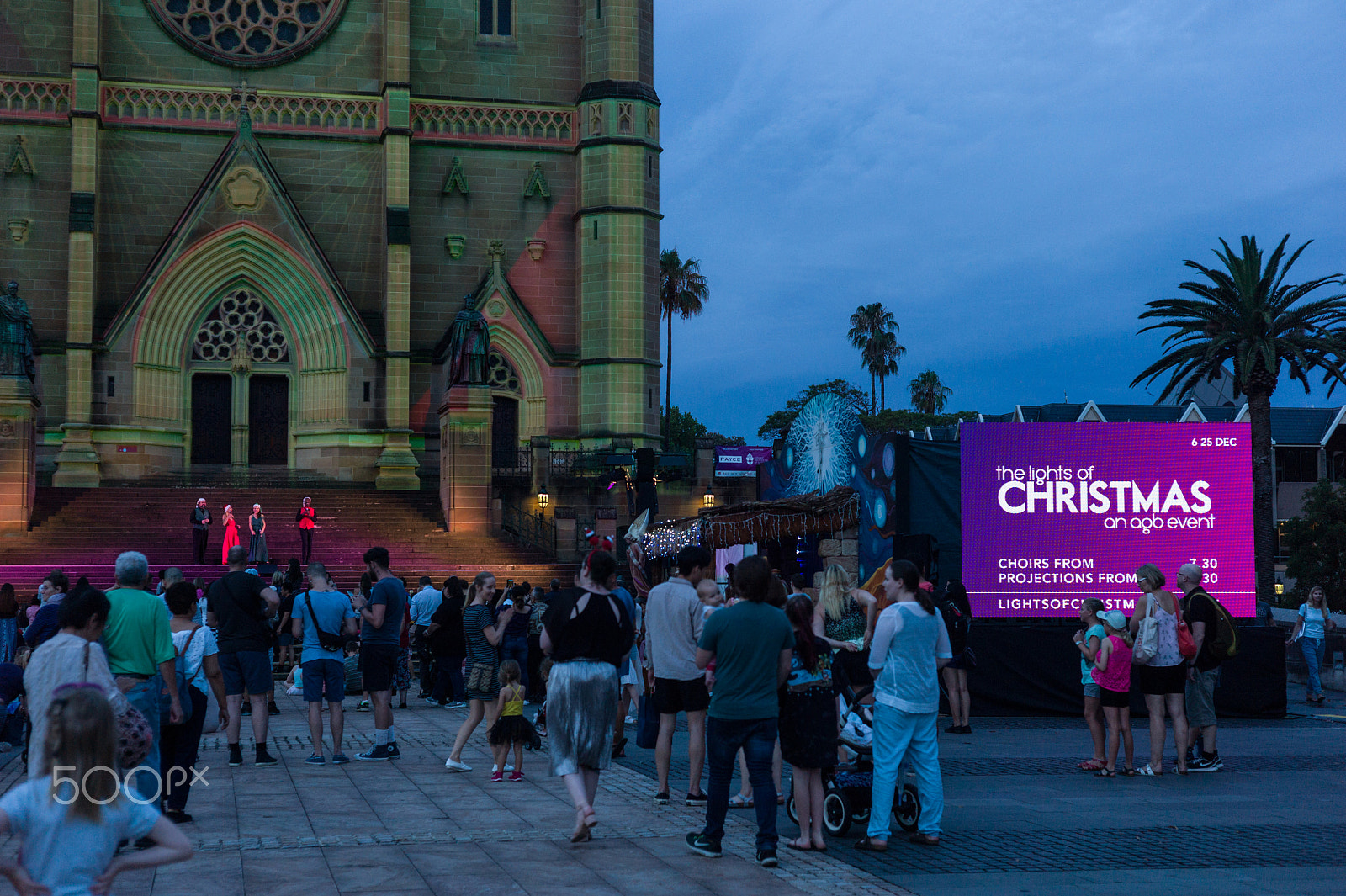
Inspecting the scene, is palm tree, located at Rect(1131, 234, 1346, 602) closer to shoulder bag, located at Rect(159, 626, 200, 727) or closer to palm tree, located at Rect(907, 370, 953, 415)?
shoulder bag, located at Rect(159, 626, 200, 727)

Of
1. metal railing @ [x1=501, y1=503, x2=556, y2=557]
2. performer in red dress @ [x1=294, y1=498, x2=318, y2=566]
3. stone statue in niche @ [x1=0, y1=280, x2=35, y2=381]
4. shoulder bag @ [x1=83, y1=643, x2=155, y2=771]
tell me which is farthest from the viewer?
metal railing @ [x1=501, y1=503, x2=556, y2=557]

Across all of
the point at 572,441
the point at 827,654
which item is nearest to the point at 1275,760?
the point at 827,654

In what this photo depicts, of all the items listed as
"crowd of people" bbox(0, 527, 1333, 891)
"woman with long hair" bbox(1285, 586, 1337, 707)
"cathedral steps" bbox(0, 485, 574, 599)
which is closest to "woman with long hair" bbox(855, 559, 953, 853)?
"crowd of people" bbox(0, 527, 1333, 891)

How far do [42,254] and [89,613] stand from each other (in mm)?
32520

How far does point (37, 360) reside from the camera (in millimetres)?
35000

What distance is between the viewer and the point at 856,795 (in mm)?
8781

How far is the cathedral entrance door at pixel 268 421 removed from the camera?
123 ft

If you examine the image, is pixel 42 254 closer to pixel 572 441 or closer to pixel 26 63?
pixel 26 63

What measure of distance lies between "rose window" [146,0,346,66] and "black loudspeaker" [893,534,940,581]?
27869 millimetres

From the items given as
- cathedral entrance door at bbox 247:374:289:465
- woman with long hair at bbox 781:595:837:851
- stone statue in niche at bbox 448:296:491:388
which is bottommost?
woman with long hair at bbox 781:595:837:851

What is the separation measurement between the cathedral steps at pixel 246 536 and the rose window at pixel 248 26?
41.1 feet

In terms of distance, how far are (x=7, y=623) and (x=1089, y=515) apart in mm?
12845

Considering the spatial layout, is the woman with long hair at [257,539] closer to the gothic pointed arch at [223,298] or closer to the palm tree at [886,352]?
the gothic pointed arch at [223,298]

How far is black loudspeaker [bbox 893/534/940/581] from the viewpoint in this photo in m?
15.7
